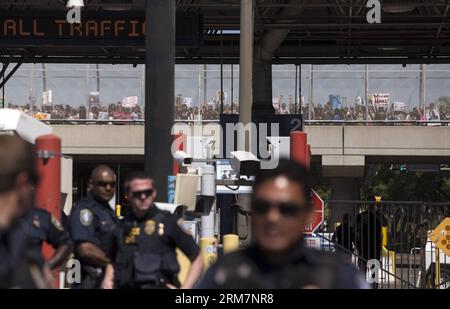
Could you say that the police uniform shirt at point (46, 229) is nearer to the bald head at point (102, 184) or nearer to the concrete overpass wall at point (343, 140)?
the bald head at point (102, 184)

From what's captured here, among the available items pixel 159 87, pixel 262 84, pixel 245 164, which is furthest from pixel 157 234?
pixel 262 84

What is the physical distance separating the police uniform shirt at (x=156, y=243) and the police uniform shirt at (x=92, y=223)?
0.54m

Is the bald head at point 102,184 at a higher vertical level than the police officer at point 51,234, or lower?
higher

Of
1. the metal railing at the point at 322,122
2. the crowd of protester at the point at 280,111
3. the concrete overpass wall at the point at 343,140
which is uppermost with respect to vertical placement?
the crowd of protester at the point at 280,111

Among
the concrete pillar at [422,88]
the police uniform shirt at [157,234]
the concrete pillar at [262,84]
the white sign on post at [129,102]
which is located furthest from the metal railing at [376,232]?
the white sign on post at [129,102]

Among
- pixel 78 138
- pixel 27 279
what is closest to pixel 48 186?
pixel 27 279

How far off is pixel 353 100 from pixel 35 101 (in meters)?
12.1

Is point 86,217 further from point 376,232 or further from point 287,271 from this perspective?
point 376,232

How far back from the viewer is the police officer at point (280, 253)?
3998mm

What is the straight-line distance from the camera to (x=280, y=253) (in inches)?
157

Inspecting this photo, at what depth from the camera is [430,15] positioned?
95.3 ft

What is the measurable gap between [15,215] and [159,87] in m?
9.82
